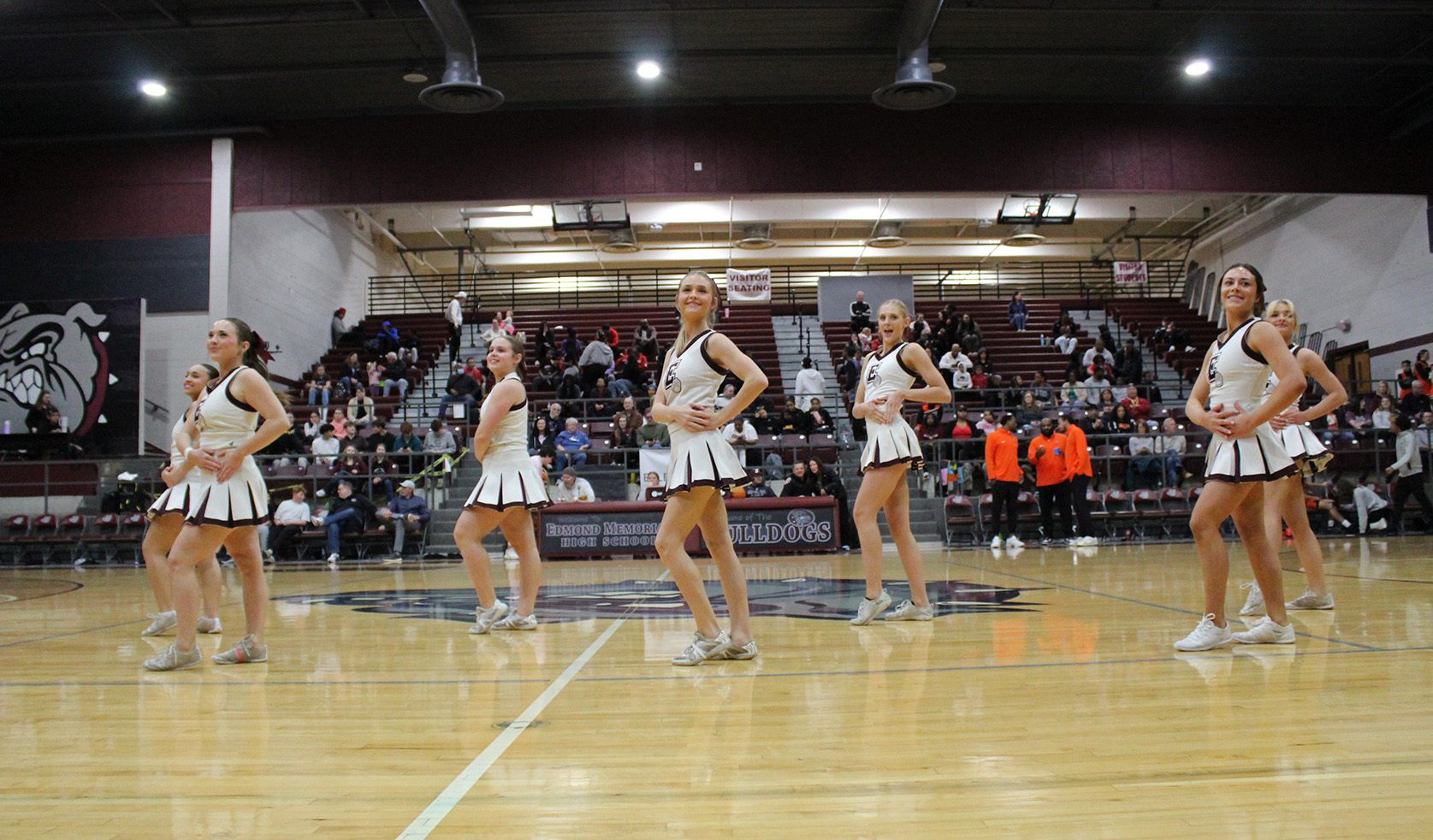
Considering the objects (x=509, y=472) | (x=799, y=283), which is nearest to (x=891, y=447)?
(x=509, y=472)

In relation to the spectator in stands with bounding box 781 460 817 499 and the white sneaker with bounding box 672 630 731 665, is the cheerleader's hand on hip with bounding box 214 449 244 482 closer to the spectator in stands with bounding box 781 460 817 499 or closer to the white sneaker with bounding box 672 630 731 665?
the white sneaker with bounding box 672 630 731 665

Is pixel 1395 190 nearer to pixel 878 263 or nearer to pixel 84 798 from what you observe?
pixel 878 263

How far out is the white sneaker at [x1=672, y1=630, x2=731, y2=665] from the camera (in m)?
4.23

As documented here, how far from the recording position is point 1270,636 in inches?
173

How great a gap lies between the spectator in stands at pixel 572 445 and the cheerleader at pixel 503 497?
28.6ft

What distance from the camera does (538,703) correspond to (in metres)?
3.44

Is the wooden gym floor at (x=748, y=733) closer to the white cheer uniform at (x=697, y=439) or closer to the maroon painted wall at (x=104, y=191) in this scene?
the white cheer uniform at (x=697, y=439)

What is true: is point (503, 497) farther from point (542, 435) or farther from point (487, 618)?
point (542, 435)

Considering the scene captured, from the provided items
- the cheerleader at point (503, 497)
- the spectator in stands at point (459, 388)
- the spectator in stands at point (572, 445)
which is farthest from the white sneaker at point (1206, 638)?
the spectator in stands at point (459, 388)

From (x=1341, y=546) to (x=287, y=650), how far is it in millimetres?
11485

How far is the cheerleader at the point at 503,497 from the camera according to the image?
18.2 ft

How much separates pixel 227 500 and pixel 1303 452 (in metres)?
6.03

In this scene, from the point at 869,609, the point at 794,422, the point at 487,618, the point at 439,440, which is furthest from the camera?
the point at 794,422

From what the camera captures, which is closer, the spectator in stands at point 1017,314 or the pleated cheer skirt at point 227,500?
the pleated cheer skirt at point 227,500
